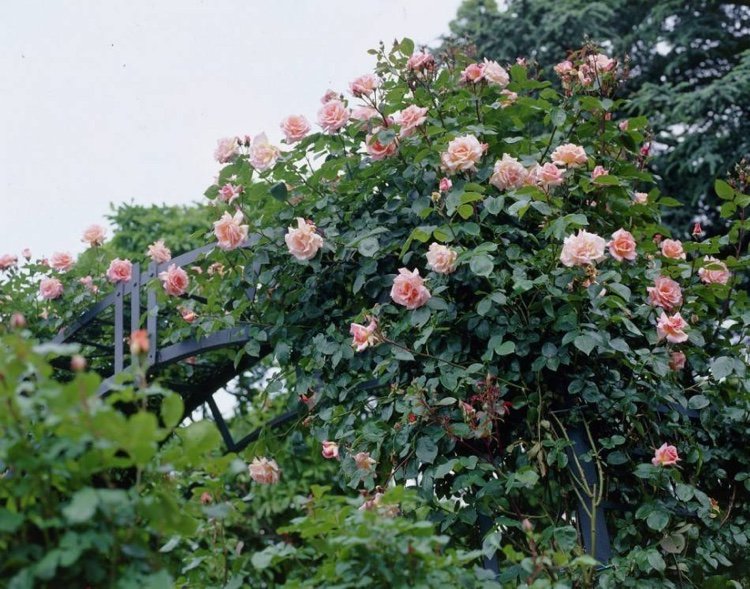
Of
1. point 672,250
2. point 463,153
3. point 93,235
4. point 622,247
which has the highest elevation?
point 93,235

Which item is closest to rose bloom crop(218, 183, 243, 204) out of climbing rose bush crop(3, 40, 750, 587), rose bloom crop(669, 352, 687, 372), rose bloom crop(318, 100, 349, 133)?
climbing rose bush crop(3, 40, 750, 587)

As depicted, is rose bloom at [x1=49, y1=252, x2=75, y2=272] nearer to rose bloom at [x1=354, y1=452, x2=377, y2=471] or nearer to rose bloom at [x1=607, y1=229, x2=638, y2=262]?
rose bloom at [x1=354, y1=452, x2=377, y2=471]

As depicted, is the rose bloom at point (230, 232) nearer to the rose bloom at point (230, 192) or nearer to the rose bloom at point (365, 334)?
the rose bloom at point (230, 192)

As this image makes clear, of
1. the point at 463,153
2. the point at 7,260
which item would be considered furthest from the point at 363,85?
the point at 7,260

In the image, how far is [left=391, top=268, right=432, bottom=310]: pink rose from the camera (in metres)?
2.43

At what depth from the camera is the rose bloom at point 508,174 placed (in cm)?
259

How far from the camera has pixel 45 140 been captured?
727 centimetres

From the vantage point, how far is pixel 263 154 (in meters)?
2.77

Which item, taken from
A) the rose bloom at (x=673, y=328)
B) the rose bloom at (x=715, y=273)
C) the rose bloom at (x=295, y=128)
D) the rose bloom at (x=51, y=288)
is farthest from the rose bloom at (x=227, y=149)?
the rose bloom at (x=715, y=273)

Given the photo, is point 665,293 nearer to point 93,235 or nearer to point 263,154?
point 263,154

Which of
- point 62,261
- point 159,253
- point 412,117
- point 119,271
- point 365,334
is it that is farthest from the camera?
point 62,261

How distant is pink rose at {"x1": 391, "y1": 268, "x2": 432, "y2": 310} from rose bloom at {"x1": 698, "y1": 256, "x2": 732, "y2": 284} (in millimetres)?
971

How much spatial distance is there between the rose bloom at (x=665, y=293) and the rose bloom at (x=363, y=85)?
965mm

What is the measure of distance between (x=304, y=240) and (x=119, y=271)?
1038mm
